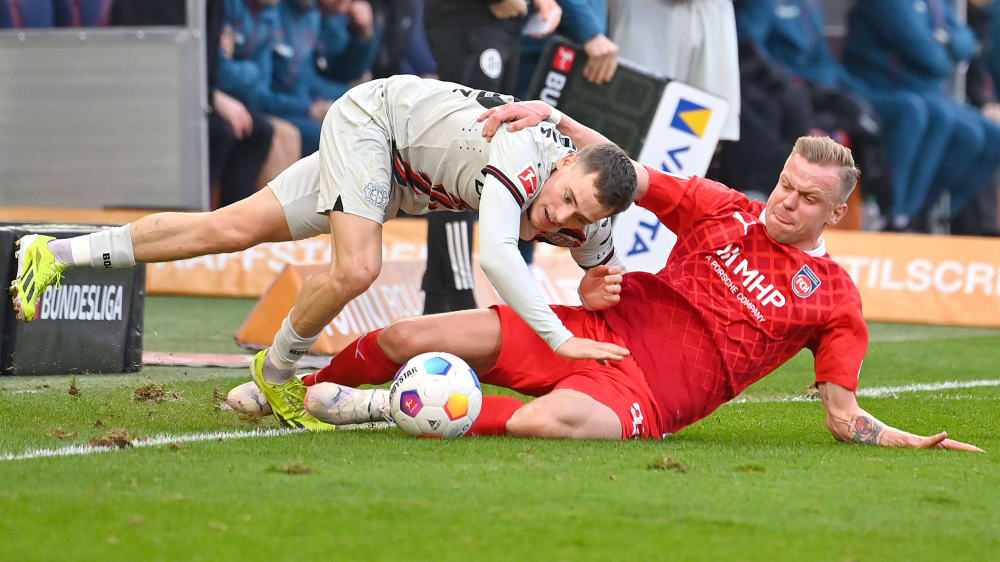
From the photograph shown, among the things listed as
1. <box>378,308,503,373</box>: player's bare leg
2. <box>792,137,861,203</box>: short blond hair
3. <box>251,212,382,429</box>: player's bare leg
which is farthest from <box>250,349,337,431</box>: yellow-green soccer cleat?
<box>792,137,861,203</box>: short blond hair

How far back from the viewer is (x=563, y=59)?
26.9 feet

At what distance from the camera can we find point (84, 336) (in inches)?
251

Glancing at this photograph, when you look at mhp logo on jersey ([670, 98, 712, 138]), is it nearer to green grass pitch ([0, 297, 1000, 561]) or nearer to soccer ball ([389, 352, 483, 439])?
green grass pitch ([0, 297, 1000, 561])

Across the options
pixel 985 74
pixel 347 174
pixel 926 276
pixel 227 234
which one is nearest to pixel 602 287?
pixel 347 174

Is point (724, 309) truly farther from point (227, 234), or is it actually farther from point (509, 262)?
point (227, 234)

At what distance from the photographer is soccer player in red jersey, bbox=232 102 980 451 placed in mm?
4777

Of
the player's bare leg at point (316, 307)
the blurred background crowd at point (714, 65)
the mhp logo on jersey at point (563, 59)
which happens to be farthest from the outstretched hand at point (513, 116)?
the mhp logo on jersey at point (563, 59)

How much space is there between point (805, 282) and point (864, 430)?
0.52m

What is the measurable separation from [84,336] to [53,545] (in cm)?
349

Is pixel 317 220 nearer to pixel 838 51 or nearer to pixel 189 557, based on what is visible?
pixel 189 557

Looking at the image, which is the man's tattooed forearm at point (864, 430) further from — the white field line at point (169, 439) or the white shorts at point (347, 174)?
the white shorts at point (347, 174)

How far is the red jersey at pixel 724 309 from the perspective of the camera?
484 cm

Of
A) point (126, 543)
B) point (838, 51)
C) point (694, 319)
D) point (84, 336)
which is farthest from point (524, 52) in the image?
point (838, 51)

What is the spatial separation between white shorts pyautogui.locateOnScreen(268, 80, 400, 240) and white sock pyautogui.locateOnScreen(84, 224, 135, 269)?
0.58m
